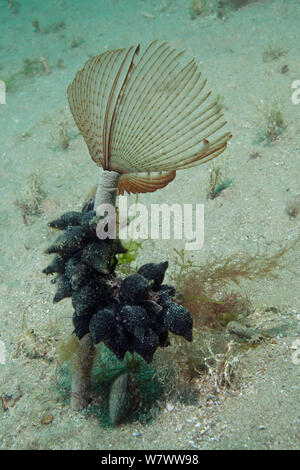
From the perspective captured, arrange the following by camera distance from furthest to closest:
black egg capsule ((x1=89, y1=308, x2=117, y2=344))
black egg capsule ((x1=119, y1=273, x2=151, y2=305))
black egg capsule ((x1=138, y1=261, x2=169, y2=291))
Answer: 1. black egg capsule ((x1=138, y1=261, x2=169, y2=291))
2. black egg capsule ((x1=119, y1=273, x2=151, y2=305))
3. black egg capsule ((x1=89, y1=308, x2=117, y2=344))

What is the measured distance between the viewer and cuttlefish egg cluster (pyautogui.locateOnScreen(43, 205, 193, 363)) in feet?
7.52

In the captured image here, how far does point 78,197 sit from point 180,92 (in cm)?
417

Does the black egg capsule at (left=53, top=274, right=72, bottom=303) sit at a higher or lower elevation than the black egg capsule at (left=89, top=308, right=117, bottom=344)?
higher

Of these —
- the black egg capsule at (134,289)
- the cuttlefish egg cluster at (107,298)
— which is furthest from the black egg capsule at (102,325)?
the black egg capsule at (134,289)

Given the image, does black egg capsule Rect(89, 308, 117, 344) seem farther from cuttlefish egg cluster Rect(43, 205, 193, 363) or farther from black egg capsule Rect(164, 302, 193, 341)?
black egg capsule Rect(164, 302, 193, 341)

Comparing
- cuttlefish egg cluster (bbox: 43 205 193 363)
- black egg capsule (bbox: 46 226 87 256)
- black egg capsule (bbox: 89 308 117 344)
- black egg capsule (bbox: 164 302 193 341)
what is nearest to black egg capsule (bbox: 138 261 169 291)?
cuttlefish egg cluster (bbox: 43 205 193 363)

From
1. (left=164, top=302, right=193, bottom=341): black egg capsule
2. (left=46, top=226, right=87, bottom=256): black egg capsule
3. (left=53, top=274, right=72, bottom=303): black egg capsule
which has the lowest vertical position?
(left=164, top=302, right=193, bottom=341): black egg capsule

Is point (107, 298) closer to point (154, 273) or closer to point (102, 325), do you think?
point (102, 325)

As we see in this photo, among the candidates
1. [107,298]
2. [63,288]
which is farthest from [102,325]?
[63,288]

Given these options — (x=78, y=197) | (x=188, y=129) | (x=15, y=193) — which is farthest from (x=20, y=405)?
(x=15, y=193)

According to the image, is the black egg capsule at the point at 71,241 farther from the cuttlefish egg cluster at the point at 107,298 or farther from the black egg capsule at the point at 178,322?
the black egg capsule at the point at 178,322

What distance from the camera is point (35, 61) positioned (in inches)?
537

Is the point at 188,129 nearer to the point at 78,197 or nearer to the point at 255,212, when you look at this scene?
the point at 255,212

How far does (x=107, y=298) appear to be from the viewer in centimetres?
246
